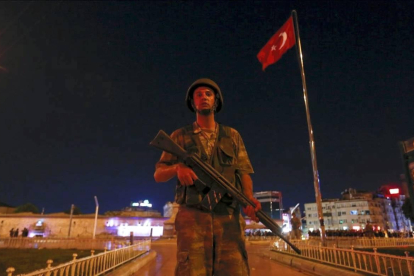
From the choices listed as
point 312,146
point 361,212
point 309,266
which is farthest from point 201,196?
point 361,212

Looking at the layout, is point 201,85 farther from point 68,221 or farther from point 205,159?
point 68,221

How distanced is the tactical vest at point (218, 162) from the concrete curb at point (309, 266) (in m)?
5.99

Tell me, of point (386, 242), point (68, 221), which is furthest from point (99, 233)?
point (386, 242)

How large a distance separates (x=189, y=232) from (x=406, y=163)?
520 centimetres

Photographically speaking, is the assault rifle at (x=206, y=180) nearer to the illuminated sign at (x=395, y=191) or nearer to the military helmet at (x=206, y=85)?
the military helmet at (x=206, y=85)

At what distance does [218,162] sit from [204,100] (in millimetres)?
736

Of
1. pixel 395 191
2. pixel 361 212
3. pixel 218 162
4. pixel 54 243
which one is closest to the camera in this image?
pixel 218 162

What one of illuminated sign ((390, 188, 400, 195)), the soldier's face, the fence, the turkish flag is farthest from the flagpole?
illuminated sign ((390, 188, 400, 195))

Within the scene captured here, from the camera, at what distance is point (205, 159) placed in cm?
284

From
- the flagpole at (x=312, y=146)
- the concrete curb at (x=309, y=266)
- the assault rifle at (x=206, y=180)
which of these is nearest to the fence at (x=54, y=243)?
the concrete curb at (x=309, y=266)

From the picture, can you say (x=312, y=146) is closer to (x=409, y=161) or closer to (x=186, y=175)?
(x=409, y=161)

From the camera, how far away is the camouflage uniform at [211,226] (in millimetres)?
2461

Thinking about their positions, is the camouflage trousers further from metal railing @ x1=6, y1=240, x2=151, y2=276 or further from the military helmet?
metal railing @ x1=6, y1=240, x2=151, y2=276

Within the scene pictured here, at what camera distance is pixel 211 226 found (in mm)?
2588
